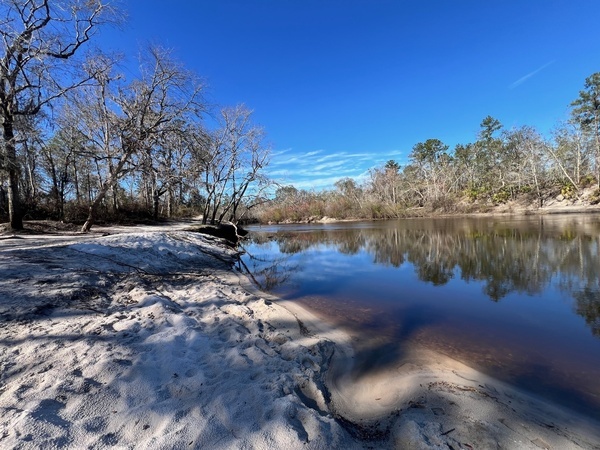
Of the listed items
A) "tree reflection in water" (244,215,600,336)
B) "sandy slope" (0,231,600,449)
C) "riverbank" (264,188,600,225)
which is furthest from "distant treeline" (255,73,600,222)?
"sandy slope" (0,231,600,449)

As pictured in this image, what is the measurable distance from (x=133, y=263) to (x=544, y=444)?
832 centimetres

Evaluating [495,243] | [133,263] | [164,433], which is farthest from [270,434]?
[495,243]

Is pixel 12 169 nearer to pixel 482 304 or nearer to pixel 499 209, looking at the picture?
pixel 482 304

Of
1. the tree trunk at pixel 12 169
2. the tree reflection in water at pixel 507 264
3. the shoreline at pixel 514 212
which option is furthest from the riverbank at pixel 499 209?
the tree trunk at pixel 12 169

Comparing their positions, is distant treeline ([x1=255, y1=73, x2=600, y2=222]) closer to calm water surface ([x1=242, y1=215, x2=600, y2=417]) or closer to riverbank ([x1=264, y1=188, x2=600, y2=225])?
riverbank ([x1=264, y1=188, x2=600, y2=225])

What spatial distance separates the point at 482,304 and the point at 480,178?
60.3 meters

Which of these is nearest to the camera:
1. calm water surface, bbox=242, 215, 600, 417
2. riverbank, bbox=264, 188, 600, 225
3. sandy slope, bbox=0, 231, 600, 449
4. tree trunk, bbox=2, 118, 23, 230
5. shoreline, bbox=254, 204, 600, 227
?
sandy slope, bbox=0, 231, 600, 449

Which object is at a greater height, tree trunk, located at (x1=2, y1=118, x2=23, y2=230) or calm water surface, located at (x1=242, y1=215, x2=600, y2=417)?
tree trunk, located at (x1=2, y1=118, x2=23, y2=230)

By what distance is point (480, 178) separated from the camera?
189 feet

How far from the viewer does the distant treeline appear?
41.6m

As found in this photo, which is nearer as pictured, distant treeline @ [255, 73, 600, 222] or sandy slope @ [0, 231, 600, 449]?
sandy slope @ [0, 231, 600, 449]

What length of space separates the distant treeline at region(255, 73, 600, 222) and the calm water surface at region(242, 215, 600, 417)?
979 inches

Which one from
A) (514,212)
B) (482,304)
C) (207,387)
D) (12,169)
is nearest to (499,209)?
(514,212)

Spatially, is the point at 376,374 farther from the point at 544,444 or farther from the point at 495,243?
the point at 495,243
